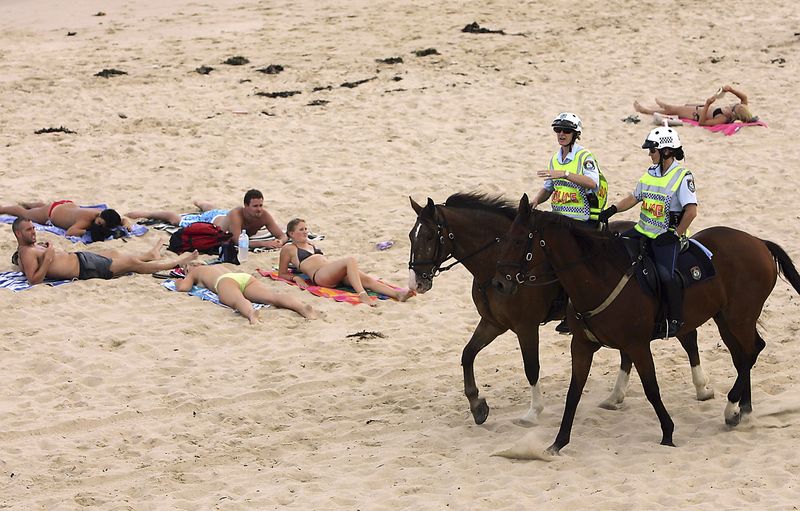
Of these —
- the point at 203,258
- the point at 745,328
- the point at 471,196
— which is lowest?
the point at 203,258

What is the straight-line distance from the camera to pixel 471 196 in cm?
877

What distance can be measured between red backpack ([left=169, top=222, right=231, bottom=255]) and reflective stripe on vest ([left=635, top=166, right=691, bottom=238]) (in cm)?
605

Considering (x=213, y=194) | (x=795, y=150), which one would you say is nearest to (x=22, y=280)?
(x=213, y=194)

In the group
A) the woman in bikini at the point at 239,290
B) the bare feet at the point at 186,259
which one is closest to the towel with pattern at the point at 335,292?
the woman in bikini at the point at 239,290

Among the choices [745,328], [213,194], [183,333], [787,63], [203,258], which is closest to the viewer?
[745,328]

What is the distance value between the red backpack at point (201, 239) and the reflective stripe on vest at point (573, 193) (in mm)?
5231

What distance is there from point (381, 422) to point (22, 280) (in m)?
5.04

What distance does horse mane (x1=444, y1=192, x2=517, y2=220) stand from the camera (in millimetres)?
8609

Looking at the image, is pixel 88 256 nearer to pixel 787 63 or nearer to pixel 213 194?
pixel 213 194

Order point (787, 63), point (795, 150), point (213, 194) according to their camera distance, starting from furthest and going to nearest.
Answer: point (787, 63)
point (795, 150)
point (213, 194)

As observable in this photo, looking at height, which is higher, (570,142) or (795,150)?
(570,142)

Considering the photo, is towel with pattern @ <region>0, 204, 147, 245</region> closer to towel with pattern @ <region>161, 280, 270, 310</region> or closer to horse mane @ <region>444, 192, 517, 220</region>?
towel with pattern @ <region>161, 280, 270, 310</region>

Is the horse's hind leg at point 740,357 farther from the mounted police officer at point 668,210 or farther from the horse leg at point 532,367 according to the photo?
the horse leg at point 532,367

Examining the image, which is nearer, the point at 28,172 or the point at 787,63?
the point at 28,172
